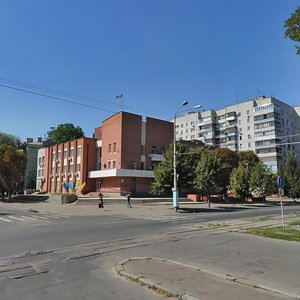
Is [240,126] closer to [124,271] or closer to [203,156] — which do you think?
[203,156]

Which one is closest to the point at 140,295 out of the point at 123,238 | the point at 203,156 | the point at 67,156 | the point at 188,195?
the point at 123,238

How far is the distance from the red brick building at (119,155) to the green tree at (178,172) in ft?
63.4

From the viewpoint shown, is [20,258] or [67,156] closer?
[20,258]

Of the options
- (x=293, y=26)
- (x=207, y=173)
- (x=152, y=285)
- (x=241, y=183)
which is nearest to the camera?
(x=152, y=285)

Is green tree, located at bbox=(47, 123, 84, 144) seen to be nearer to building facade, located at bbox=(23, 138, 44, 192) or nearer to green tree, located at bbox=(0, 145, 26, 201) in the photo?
building facade, located at bbox=(23, 138, 44, 192)

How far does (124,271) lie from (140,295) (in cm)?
162

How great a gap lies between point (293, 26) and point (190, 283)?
7981 millimetres

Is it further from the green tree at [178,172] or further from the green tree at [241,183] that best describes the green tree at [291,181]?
the green tree at [178,172]

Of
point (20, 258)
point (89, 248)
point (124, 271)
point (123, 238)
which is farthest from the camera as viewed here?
point (123, 238)

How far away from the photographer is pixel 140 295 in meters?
6.06

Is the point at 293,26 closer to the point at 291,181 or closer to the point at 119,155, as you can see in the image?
the point at 119,155

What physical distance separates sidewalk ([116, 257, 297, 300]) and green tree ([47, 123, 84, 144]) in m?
83.1

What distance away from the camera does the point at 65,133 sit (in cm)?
8925

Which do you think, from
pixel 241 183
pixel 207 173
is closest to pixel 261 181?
pixel 241 183
